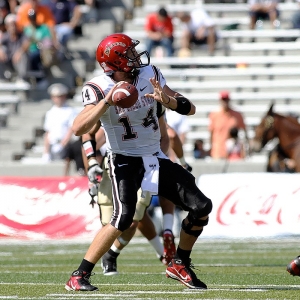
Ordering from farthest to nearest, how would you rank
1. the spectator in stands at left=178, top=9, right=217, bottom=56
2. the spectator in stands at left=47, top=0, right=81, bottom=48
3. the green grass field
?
the spectator in stands at left=47, top=0, right=81, bottom=48
the spectator in stands at left=178, top=9, right=217, bottom=56
the green grass field

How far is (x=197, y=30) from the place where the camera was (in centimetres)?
1745

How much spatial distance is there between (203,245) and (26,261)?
3.10 meters

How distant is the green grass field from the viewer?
6.43m

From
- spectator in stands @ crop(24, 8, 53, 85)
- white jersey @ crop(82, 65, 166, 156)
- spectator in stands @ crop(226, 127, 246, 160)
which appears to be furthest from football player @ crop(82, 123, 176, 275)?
spectator in stands @ crop(24, 8, 53, 85)

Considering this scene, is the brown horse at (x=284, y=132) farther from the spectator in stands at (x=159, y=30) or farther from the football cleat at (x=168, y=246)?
the football cleat at (x=168, y=246)

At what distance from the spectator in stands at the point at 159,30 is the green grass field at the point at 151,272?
5.06 m

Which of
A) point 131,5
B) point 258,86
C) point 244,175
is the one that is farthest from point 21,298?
point 131,5

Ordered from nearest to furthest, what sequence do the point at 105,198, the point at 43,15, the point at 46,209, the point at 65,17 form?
the point at 105,198, the point at 46,209, the point at 43,15, the point at 65,17

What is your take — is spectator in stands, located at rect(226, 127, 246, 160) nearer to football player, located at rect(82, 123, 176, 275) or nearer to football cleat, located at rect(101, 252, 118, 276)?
football player, located at rect(82, 123, 176, 275)

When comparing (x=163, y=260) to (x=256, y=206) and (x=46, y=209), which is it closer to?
(x=256, y=206)

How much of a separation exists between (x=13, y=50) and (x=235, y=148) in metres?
5.25

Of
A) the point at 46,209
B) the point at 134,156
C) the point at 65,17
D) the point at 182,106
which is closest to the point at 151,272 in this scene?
the point at 134,156

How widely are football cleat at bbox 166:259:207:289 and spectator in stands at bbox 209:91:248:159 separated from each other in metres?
7.86

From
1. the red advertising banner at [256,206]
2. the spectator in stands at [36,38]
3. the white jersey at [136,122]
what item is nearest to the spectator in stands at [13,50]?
the spectator in stands at [36,38]
